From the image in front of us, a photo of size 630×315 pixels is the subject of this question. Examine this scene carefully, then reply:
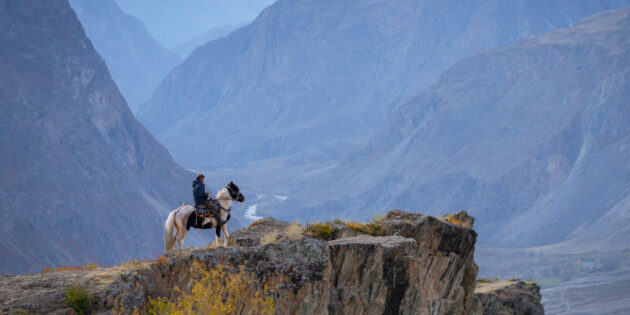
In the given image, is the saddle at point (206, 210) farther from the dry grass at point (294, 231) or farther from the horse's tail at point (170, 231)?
the dry grass at point (294, 231)

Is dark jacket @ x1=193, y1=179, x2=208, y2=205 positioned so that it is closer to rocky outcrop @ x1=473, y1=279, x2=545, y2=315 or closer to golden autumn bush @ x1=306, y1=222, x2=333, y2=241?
golden autumn bush @ x1=306, y1=222, x2=333, y2=241

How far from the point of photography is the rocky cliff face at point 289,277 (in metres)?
16.8

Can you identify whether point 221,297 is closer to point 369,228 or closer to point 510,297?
point 369,228

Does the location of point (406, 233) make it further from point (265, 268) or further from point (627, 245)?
point (627, 245)

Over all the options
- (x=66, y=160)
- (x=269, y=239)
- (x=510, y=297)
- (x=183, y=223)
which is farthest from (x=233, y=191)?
(x=66, y=160)

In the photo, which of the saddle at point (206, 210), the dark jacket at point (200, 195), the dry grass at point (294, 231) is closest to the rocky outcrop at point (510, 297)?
the dry grass at point (294, 231)

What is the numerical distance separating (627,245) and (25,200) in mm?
109027

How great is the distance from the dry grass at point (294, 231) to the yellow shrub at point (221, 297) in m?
1.97

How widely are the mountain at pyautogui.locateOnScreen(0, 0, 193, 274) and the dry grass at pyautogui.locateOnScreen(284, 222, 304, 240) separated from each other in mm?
71277

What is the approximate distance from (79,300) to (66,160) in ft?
366

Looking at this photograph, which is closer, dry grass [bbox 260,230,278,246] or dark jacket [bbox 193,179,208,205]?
dry grass [bbox 260,230,278,246]

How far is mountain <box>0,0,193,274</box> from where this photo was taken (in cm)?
10488

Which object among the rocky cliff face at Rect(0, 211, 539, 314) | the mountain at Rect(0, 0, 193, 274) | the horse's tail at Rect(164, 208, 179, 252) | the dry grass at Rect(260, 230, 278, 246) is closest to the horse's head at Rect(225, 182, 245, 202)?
the rocky cliff face at Rect(0, 211, 539, 314)

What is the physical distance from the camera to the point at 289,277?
19.2 m
